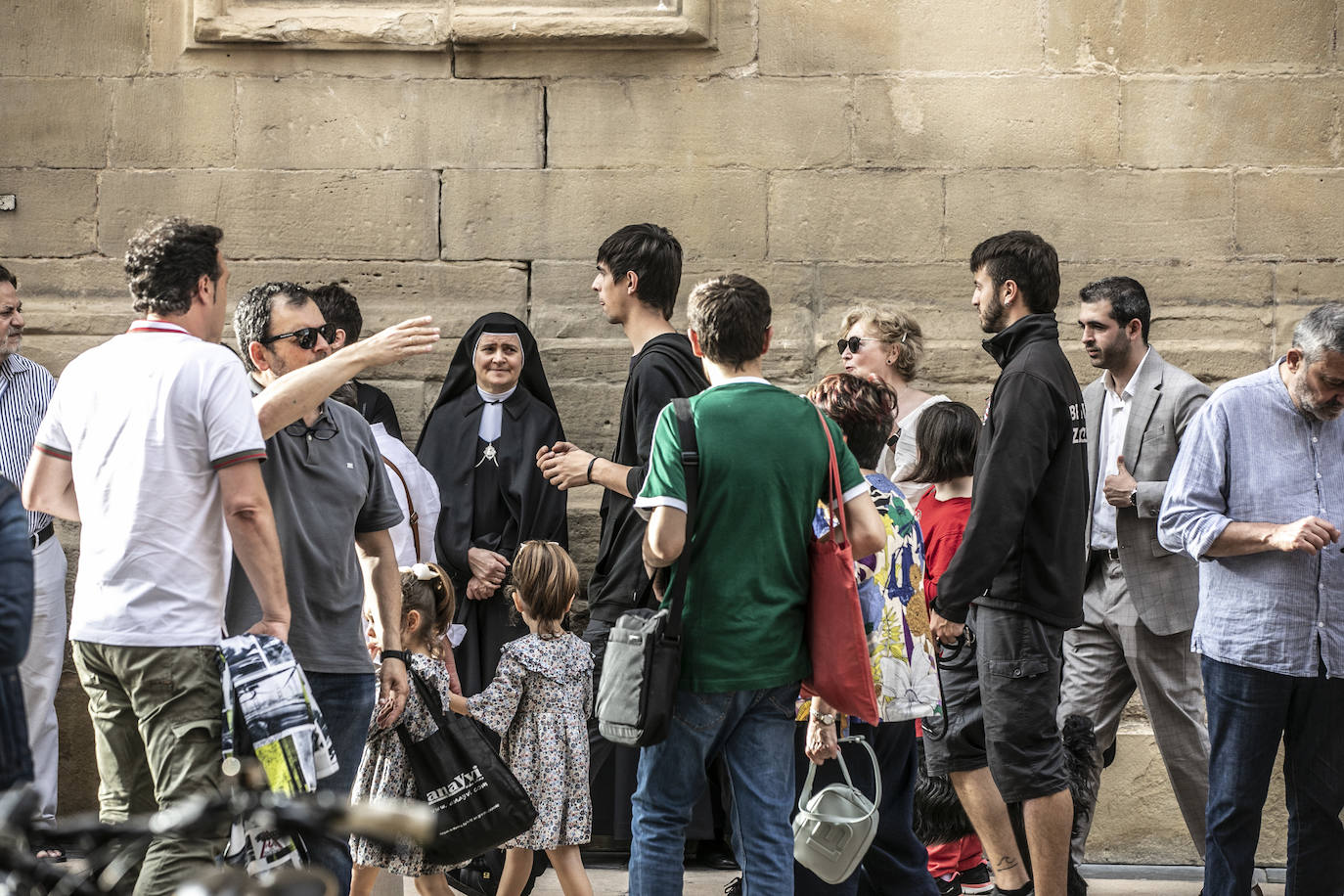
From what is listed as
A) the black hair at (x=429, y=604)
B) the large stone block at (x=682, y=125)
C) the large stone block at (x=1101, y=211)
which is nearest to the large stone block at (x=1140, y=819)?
the large stone block at (x=1101, y=211)

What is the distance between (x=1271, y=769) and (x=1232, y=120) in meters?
2.91

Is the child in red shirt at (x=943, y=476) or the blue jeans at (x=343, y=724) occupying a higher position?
the child in red shirt at (x=943, y=476)

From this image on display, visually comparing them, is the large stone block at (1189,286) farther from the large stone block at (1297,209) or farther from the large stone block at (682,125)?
the large stone block at (682,125)

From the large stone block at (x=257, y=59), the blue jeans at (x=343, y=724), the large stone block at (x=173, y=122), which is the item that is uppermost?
the large stone block at (x=257, y=59)

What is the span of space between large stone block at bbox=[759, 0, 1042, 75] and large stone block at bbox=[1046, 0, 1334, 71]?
0.39 metres

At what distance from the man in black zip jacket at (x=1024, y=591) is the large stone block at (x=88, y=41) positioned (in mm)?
3795

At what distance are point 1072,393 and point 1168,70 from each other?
1996 millimetres

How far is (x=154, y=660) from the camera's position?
10.6 feet

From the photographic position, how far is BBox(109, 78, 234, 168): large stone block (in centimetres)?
610

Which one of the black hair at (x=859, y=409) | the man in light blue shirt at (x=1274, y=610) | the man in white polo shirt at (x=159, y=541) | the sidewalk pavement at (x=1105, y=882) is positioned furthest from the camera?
the sidewalk pavement at (x=1105, y=882)

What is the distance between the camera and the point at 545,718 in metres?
4.58

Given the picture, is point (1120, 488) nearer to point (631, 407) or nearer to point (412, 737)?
point (631, 407)

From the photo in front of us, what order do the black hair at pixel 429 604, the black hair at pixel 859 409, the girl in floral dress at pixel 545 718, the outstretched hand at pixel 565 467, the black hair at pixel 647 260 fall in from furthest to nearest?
the black hair at pixel 647 260 → the outstretched hand at pixel 565 467 → the girl in floral dress at pixel 545 718 → the black hair at pixel 429 604 → the black hair at pixel 859 409

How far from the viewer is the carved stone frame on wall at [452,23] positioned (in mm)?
5965
